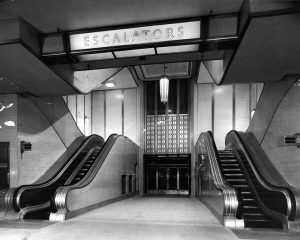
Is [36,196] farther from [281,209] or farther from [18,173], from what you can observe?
[281,209]

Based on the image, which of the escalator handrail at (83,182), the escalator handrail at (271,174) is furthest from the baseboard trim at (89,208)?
the escalator handrail at (271,174)

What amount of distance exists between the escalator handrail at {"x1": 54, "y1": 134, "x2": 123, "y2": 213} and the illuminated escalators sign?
9.62 feet

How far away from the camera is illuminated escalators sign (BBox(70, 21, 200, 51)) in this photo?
16.1ft

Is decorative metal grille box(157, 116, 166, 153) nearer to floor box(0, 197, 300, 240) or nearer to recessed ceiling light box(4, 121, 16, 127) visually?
recessed ceiling light box(4, 121, 16, 127)

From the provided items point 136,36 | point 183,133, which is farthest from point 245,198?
point 183,133

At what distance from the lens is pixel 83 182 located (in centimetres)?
676

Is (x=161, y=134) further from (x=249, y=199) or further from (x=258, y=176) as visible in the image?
(x=249, y=199)

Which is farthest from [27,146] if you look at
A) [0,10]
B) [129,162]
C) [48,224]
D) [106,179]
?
[129,162]

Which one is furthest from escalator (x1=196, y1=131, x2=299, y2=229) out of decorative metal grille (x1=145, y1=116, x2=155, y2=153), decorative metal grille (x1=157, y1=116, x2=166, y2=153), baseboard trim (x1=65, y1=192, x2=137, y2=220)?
decorative metal grille (x1=145, y1=116, x2=155, y2=153)

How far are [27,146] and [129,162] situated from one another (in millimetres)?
4803

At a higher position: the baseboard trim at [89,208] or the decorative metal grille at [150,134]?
the decorative metal grille at [150,134]

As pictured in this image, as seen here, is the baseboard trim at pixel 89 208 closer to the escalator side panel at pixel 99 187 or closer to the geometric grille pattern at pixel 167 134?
the escalator side panel at pixel 99 187

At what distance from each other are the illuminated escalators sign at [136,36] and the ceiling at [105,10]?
147 mm

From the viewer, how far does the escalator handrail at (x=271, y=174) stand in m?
4.53
